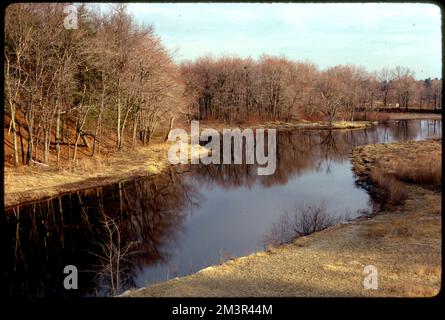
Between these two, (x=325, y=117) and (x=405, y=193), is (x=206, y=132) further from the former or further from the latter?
(x=405, y=193)

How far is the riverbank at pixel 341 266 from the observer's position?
5.75 meters

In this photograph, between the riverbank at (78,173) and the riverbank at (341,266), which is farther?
the riverbank at (78,173)

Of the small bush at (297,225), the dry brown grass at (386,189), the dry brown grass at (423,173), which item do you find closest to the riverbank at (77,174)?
the small bush at (297,225)

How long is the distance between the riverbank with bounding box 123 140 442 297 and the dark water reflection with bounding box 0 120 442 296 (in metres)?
0.89

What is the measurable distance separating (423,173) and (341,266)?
8.74 metres

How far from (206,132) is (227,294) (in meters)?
29.3

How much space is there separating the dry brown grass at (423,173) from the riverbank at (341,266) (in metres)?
3.37

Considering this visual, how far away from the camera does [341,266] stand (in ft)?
22.3

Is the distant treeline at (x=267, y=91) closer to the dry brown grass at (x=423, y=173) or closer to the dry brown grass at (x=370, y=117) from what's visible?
the dry brown grass at (x=370, y=117)

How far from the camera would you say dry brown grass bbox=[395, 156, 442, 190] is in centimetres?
1346

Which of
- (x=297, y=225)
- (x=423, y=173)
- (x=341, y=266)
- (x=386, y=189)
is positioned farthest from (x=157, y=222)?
(x=423, y=173)

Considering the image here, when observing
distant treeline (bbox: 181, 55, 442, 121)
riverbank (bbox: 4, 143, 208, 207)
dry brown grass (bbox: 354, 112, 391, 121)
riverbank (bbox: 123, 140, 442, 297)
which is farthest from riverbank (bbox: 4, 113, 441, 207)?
dry brown grass (bbox: 354, 112, 391, 121)

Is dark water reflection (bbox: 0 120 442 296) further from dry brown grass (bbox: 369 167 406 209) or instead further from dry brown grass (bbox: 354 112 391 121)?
dry brown grass (bbox: 354 112 391 121)
